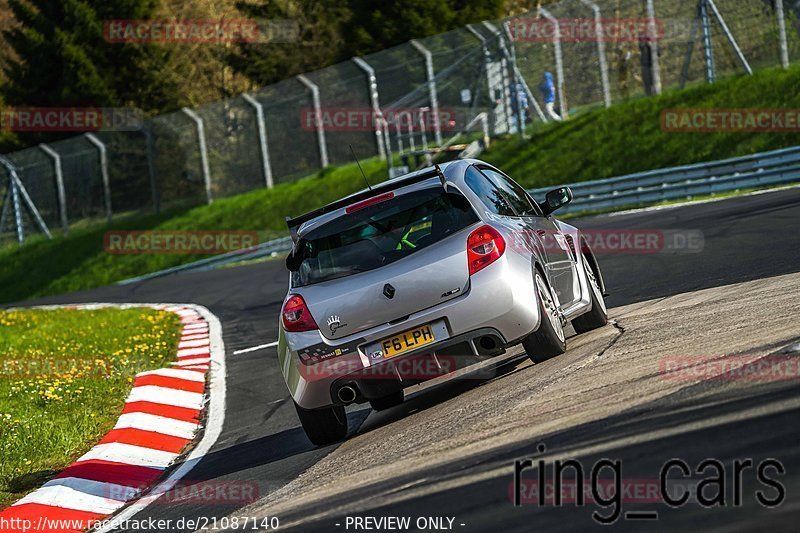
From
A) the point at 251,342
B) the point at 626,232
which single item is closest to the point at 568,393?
the point at 251,342

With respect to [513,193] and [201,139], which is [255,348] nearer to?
[513,193]

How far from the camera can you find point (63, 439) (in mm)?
9961

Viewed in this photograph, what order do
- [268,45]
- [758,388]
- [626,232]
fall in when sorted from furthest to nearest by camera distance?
[268,45], [626,232], [758,388]

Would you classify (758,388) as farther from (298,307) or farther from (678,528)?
(298,307)

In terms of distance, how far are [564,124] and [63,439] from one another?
24.0m

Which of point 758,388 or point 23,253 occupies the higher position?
point 758,388

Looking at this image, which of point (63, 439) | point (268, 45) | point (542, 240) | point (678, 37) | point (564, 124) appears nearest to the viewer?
point (542, 240)

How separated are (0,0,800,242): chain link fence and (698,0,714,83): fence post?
25 mm

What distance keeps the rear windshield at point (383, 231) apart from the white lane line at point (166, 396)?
11.9 ft

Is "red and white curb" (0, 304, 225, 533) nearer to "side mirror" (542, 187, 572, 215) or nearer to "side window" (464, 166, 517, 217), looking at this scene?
"side window" (464, 166, 517, 217)

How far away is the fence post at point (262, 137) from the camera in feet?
123

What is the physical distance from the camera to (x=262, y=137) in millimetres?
37875

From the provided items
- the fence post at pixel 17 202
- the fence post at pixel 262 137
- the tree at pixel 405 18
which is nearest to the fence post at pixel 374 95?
the fence post at pixel 262 137

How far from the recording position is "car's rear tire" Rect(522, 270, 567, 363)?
8352mm
